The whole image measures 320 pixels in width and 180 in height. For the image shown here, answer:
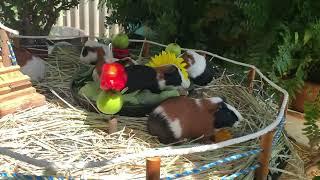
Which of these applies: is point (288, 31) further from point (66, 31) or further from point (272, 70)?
point (66, 31)

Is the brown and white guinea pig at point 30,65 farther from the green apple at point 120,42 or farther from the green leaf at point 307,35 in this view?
the green leaf at point 307,35

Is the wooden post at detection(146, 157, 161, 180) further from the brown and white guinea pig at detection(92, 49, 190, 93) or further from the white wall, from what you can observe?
the white wall

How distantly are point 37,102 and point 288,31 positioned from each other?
3.72ft

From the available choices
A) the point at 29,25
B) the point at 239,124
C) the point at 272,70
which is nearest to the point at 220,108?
the point at 239,124

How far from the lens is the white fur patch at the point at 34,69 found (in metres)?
1.76

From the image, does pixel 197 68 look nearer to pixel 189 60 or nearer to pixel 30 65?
pixel 189 60

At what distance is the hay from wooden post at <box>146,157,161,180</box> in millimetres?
113

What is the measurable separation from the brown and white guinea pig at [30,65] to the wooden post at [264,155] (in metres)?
1.03

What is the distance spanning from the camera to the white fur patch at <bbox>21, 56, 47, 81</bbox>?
1765mm

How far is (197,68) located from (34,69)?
702 millimetres

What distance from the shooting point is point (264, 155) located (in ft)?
4.00

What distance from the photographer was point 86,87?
1.55 m

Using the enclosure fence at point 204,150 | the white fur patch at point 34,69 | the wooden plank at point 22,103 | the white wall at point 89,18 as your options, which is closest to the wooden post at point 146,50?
the white fur patch at point 34,69

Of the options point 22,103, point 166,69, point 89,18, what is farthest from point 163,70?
point 89,18
